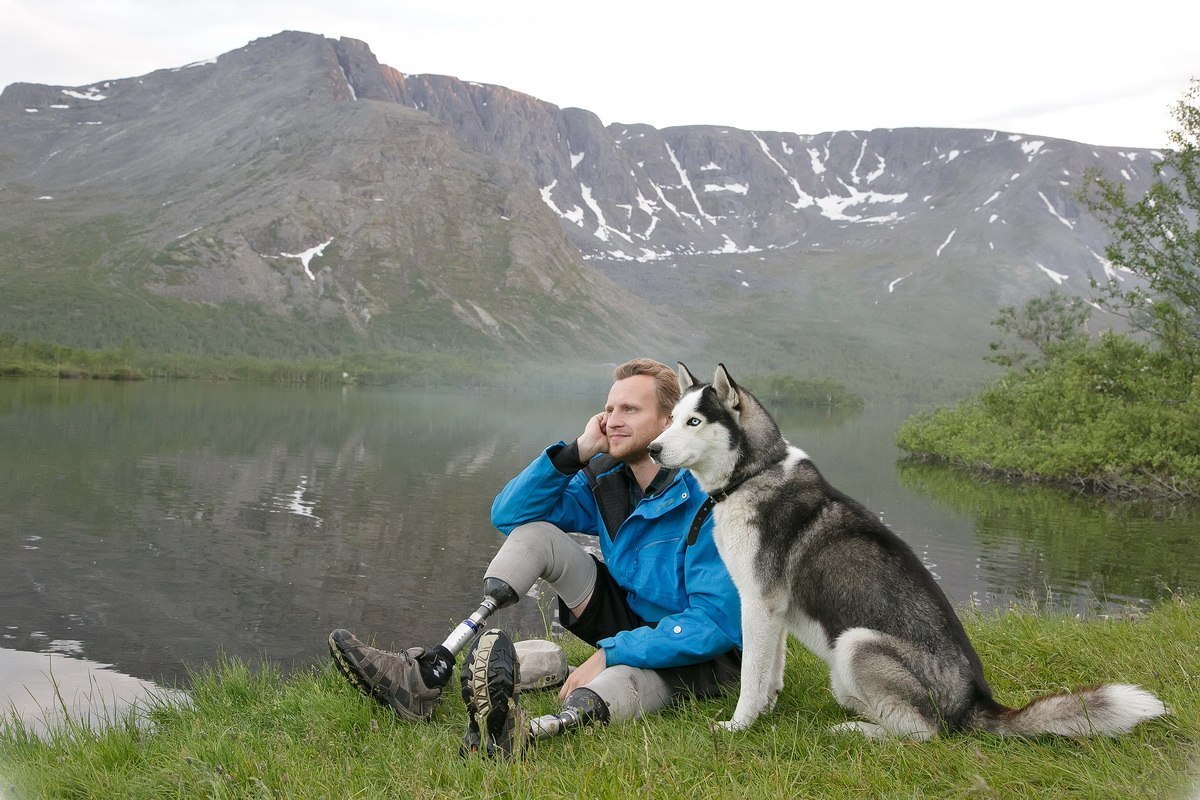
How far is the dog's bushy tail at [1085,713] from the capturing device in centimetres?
443

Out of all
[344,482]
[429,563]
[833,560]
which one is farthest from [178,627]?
[344,482]

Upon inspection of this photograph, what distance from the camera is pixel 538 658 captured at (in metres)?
6.96

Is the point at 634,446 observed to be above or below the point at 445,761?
above

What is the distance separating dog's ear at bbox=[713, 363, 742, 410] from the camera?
5551 millimetres

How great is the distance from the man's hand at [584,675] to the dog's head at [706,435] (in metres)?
1.47

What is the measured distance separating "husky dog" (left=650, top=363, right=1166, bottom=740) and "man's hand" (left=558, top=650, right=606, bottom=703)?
101 cm

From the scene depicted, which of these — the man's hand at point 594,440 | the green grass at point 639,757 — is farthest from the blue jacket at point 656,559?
the green grass at point 639,757

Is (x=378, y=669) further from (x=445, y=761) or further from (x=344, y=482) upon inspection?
(x=344, y=482)

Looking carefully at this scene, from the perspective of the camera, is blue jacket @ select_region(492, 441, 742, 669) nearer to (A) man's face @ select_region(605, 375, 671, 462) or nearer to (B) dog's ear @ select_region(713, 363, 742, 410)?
(A) man's face @ select_region(605, 375, 671, 462)

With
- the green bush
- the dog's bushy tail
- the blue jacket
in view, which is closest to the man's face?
the blue jacket

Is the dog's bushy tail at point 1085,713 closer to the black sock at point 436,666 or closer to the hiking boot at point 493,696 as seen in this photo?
the hiking boot at point 493,696

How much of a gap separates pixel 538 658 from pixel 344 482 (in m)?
29.6

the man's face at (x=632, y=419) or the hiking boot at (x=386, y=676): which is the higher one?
the man's face at (x=632, y=419)

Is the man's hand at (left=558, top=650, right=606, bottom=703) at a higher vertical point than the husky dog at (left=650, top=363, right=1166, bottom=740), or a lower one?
lower
